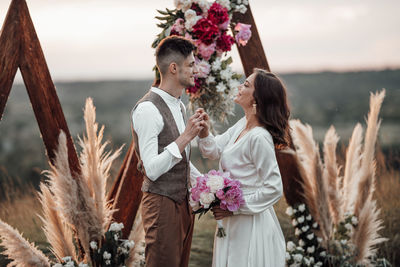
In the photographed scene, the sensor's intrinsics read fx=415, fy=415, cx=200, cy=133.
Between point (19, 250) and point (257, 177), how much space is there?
1740mm

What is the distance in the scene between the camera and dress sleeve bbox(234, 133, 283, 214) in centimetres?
252

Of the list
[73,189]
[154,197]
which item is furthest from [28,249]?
[154,197]

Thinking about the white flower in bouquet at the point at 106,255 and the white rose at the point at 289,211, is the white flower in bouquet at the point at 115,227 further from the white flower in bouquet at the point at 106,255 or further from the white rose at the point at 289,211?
the white rose at the point at 289,211

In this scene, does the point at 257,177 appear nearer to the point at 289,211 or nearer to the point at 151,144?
the point at 151,144

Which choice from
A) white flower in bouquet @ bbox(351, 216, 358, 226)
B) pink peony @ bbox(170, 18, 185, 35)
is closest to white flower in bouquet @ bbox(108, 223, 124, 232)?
pink peony @ bbox(170, 18, 185, 35)

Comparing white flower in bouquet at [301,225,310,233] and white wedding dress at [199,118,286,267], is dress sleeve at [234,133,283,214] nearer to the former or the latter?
white wedding dress at [199,118,286,267]

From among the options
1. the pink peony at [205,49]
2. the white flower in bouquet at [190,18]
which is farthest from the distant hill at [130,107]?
the white flower in bouquet at [190,18]

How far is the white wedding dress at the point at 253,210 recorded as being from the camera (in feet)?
8.32

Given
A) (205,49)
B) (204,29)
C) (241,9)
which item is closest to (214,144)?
(205,49)

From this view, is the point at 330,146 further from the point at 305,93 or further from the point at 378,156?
the point at 305,93

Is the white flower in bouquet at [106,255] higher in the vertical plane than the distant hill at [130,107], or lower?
lower

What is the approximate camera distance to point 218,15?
3.21 m

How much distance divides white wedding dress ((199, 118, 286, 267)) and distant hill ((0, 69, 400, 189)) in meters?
3.26

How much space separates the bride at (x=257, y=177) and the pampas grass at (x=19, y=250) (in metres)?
1.29
